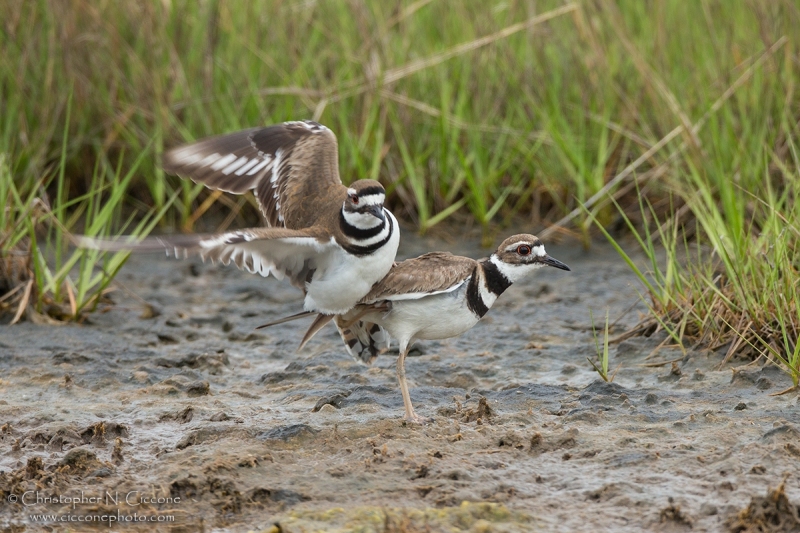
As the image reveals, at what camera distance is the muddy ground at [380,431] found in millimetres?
4008

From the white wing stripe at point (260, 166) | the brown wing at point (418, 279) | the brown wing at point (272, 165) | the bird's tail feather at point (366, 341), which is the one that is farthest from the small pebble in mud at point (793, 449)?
the white wing stripe at point (260, 166)

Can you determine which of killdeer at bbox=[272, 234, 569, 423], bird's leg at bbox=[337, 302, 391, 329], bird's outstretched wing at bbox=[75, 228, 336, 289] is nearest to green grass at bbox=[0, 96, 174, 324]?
bird's outstretched wing at bbox=[75, 228, 336, 289]

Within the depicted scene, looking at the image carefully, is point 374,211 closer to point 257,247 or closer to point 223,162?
point 257,247

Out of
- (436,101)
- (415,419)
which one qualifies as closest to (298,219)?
(415,419)

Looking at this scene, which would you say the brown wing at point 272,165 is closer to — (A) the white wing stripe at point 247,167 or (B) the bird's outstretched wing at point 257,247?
(A) the white wing stripe at point 247,167

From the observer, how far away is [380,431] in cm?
479

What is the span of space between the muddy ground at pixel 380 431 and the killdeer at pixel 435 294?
375mm

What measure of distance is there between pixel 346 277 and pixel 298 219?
0.65m

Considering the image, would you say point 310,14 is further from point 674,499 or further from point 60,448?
point 674,499

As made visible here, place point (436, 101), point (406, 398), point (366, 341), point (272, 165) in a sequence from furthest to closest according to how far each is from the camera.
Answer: point (436, 101), point (272, 165), point (366, 341), point (406, 398)

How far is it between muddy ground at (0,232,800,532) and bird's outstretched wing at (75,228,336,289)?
0.72 meters

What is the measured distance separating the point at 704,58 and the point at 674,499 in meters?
5.16

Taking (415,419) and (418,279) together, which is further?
(418,279)

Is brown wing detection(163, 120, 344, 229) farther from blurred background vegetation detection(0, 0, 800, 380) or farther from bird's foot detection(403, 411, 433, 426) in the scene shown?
blurred background vegetation detection(0, 0, 800, 380)
